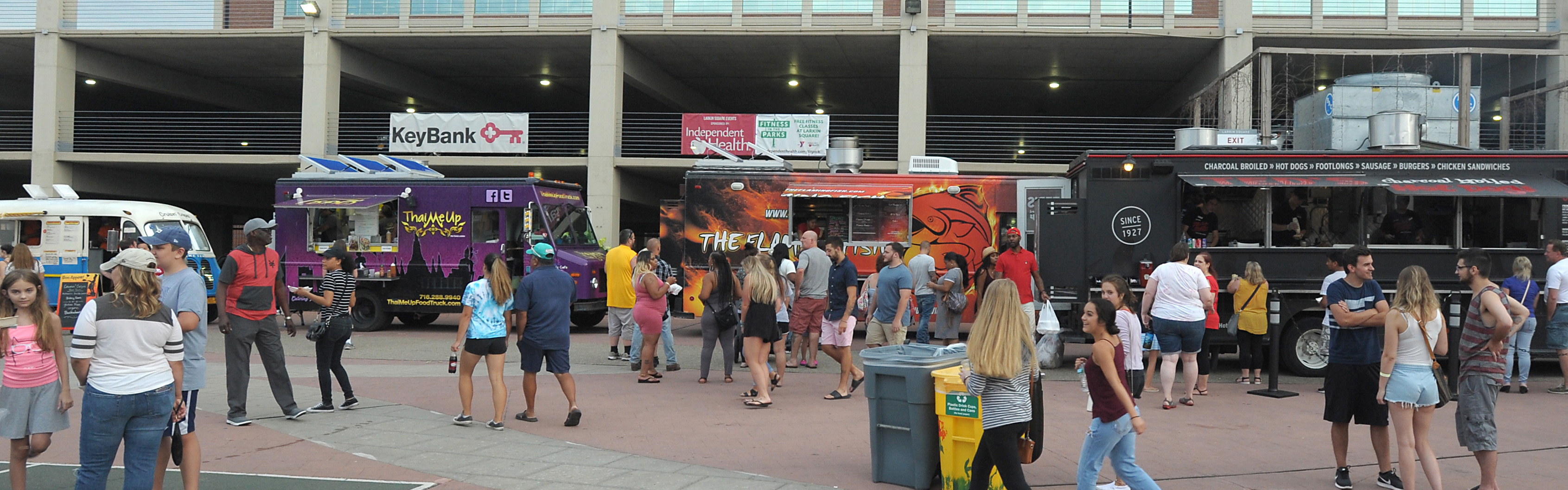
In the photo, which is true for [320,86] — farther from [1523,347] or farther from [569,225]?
[1523,347]

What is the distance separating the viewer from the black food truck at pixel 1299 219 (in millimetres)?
11188

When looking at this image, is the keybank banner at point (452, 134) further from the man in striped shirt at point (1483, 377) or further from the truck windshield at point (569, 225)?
the man in striped shirt at point (1483, 377)

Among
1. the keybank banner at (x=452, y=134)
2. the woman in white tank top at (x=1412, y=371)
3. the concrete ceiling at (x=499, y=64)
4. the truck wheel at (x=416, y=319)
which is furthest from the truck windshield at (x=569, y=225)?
the woman in white tank top at (x=1412, y=371)

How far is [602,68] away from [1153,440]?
1757 centimetres

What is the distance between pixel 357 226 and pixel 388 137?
9.19 metres

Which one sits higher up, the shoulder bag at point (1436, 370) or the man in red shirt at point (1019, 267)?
the man in red shirt at point (1019, 267)

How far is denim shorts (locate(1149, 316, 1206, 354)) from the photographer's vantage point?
9367 millimetres

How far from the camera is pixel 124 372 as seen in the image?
4.95 metres

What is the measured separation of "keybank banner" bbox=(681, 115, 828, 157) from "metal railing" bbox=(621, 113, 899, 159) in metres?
0.34

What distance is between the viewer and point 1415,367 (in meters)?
5.85

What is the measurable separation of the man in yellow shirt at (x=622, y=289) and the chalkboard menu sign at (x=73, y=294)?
7.08 metres

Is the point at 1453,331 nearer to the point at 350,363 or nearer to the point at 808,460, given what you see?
the point at 808,460

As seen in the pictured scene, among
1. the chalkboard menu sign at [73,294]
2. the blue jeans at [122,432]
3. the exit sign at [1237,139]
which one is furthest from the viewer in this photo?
the chalkboard menu sign at [73,294]

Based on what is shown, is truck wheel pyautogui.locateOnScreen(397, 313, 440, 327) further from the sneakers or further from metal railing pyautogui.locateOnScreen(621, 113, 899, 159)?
the sneakers
